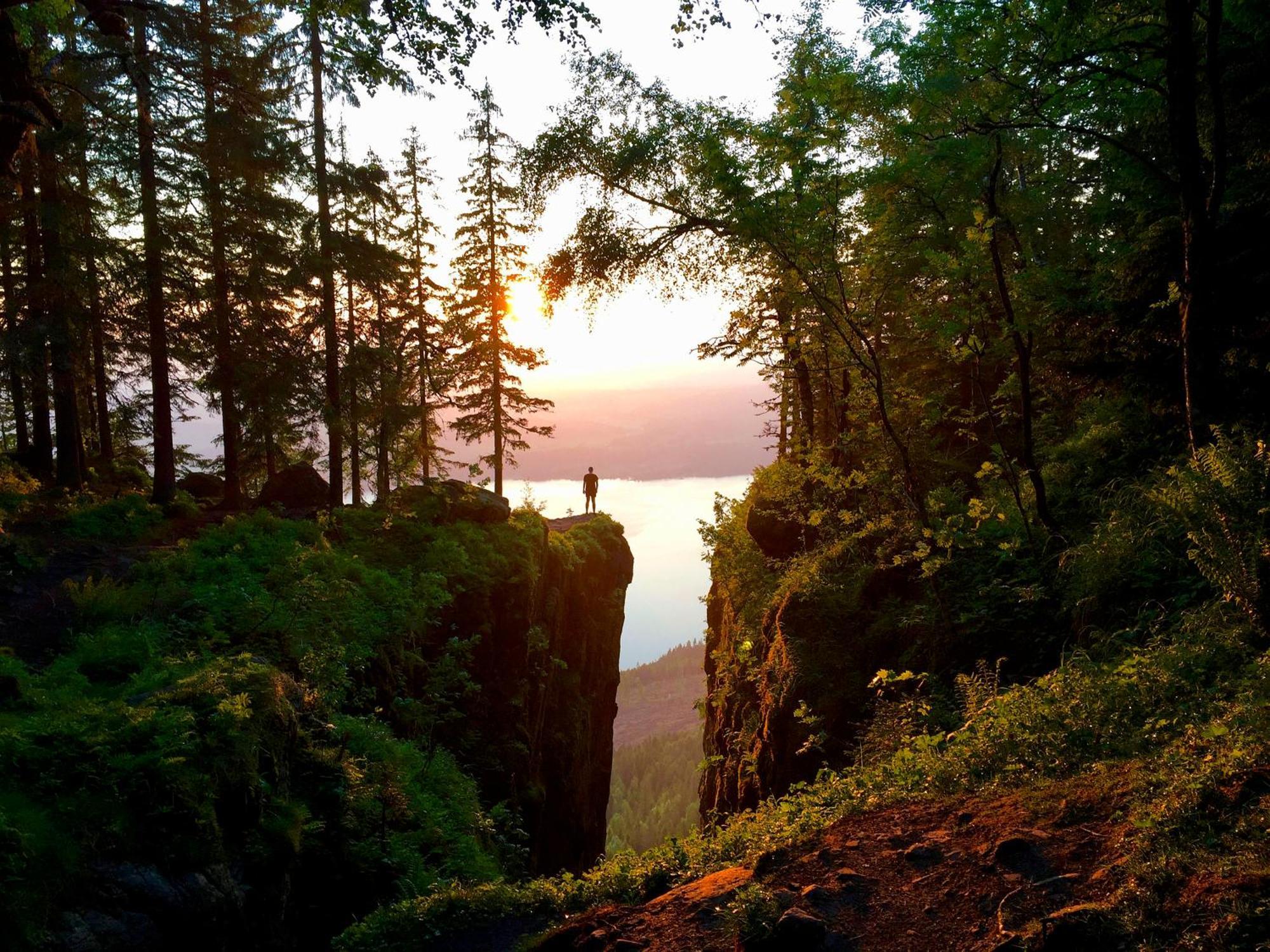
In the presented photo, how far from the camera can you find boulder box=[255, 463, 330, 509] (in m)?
18.3

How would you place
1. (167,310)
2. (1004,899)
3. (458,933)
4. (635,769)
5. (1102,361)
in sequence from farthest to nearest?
(635,769) < (167,310) < (1102,361) < (458,933) < (1004,899)

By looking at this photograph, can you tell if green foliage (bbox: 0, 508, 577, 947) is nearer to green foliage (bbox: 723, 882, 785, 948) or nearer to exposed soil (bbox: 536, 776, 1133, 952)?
exposed soil (bbox: 536, 776, 1133, 952)

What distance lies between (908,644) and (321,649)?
28.9ft

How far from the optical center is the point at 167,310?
16.8 meters

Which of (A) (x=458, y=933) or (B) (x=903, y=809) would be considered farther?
(A) (x=458, y=933)

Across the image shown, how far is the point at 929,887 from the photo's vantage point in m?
3.84

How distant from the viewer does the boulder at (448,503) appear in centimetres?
1683

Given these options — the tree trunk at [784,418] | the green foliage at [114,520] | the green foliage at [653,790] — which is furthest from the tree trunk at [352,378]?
the green foliage at [653,790]

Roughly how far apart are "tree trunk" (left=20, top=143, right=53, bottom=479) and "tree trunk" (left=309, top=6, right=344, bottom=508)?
5.57 m

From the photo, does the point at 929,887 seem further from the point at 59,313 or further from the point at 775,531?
the point at 59,313

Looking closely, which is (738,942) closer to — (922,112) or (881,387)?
(881,387)

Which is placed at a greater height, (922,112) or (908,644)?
(922,112)

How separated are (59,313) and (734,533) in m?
16.9

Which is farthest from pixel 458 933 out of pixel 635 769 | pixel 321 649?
pixel 635 769
